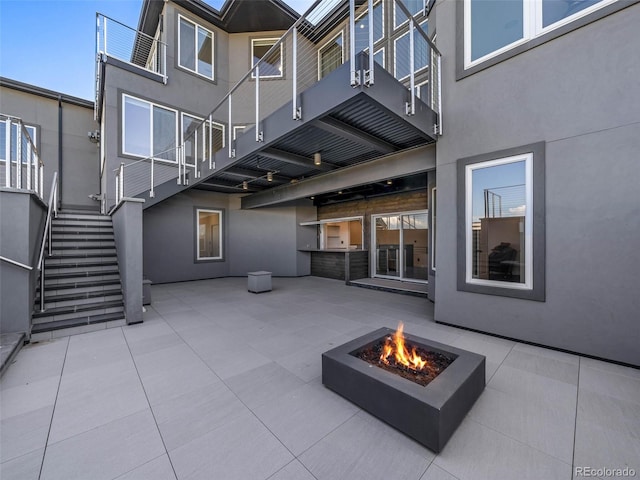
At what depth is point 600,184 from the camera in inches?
121

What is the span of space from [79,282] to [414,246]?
8.13 m

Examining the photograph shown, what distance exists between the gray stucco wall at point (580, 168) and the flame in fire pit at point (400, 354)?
203 centimetres

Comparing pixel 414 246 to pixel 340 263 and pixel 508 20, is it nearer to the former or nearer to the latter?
pixel 340 263

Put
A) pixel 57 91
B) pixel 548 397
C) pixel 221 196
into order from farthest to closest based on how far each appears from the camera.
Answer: pixel 221 196
pixel 57 91
pixel 548 397

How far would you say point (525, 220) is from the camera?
3.63 m

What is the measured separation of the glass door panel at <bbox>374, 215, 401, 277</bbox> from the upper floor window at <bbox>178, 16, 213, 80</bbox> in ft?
27.1

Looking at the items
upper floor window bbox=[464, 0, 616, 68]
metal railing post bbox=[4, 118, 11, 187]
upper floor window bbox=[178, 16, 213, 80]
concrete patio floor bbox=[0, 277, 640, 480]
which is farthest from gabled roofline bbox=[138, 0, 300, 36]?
concrete patio floor bbox=[0, 277, 640, 480]

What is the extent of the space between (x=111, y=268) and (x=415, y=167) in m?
6.46

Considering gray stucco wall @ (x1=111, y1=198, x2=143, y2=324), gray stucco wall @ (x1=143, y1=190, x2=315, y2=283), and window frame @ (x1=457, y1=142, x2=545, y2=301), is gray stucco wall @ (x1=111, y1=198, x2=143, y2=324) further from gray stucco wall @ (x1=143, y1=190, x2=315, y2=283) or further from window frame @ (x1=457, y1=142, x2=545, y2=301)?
window frame @ (x1=457, y1=142, x2=545, y2=301)

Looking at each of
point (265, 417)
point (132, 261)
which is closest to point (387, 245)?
point (132, 261)

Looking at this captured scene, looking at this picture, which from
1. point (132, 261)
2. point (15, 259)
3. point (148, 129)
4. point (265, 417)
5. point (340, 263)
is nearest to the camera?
point (265, 417)

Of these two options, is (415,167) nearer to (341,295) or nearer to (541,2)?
(541,2)

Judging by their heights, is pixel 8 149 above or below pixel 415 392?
above

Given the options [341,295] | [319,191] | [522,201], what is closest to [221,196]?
[319,191]
